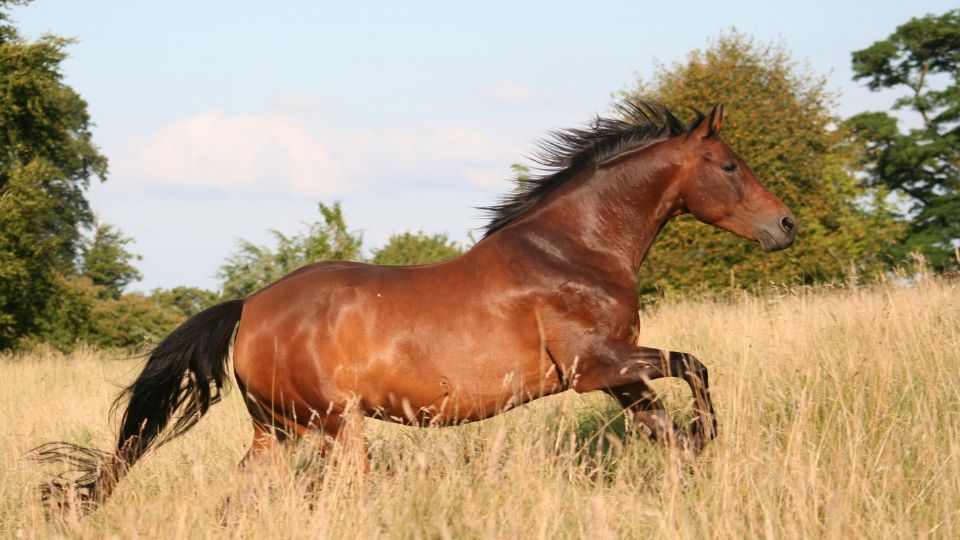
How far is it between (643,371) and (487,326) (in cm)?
84

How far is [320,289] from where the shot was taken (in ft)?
18.0

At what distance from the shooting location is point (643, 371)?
5.16m

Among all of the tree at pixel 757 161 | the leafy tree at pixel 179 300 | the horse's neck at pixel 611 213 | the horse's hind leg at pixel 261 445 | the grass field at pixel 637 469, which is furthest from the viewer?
the leafy tree at pixel 179 300

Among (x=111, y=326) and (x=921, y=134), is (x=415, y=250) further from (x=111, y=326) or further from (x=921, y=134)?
(x=921, y=134)

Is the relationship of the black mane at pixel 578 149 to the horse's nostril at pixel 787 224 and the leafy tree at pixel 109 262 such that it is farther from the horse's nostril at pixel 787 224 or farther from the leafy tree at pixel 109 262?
the leafy tree at pixel 109 262

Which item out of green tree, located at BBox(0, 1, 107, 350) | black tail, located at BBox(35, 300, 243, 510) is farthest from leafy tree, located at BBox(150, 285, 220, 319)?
Result: black tail, located at BBox(35, 300, 243, 510)

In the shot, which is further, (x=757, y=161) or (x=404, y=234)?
(x=404, y=234)

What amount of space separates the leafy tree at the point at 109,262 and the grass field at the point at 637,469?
3424 cm

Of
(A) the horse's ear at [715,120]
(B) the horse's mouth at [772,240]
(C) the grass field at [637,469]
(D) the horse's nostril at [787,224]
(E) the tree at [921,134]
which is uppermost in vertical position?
(E) the tree at [921,134]

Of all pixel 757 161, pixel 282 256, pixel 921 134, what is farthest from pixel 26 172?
pixel 921 134

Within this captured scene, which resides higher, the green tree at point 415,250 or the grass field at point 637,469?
the green tree at point 415,250

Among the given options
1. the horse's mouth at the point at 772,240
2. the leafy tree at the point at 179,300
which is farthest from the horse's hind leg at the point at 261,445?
the leafy tree at the point at 179,300

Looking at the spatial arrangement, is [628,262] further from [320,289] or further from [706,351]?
[706,351]

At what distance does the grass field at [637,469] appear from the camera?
4.02 meters
